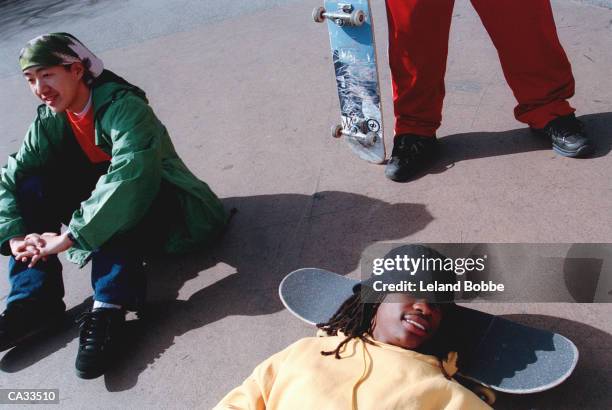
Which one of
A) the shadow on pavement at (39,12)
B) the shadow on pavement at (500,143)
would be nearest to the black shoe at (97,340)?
the shadow on pavement at (500,143)

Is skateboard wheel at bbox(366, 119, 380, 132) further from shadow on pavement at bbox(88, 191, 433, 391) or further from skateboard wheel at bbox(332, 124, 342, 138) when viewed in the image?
shadow on pavement at bbox(88, 191, 433, 391)

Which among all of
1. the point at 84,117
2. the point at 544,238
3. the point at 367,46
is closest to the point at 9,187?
the point at 84,117

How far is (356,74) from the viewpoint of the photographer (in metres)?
3.16

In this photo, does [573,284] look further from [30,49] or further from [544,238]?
[30,49]

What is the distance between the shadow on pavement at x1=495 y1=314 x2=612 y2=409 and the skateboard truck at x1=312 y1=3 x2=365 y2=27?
1645 mm

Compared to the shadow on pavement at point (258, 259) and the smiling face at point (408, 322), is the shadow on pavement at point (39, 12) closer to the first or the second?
the shadow on pavement at point (258, 259)

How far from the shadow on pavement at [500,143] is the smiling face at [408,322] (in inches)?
51.3

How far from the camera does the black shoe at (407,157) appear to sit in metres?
3.09

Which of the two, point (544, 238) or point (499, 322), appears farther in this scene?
point (544, 238)

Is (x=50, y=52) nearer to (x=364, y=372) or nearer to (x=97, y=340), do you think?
(x=97, y=340)

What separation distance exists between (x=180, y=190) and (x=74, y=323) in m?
0.73

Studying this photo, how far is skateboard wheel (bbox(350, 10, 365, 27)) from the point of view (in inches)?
114

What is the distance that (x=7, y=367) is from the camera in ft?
8.45

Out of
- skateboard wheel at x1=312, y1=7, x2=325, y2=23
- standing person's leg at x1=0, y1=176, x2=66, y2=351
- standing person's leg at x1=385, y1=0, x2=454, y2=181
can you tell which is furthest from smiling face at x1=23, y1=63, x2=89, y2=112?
standing person's leg at x1=385, y1=0, x2=454, y2=181
